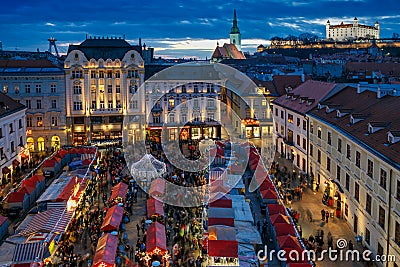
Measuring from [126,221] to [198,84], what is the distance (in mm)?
34296

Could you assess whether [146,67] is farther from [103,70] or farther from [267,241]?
[267,241]

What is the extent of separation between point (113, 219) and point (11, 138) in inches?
829

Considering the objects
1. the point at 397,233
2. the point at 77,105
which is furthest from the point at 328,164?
the point at 77,105

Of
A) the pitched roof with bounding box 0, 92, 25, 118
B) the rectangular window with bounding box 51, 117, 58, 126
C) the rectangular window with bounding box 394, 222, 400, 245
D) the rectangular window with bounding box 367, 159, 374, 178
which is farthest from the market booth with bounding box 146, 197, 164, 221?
the rectangular window with bounding box 51, 117, 58, 126

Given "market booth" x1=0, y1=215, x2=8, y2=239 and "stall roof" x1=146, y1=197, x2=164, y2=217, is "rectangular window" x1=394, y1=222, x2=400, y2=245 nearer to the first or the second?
"stall roof" x1=146, y1=197, x2=164, y2=217

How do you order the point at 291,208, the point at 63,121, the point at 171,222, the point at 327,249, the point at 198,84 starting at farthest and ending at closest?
the point at 198,84
the point at 63,121
the point at 291,208
the point at 171,222
the point at 327,249

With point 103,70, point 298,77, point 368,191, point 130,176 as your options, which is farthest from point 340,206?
point 103,70

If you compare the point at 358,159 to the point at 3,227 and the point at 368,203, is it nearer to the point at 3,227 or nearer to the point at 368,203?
the point at 368,203

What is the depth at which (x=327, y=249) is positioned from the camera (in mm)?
25109

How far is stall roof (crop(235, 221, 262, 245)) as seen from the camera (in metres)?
22.6

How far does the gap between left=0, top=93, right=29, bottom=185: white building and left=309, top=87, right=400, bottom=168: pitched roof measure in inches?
1086

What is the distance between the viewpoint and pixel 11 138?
42.4 meters

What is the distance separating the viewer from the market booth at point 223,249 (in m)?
20.4

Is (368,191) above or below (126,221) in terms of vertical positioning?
above
